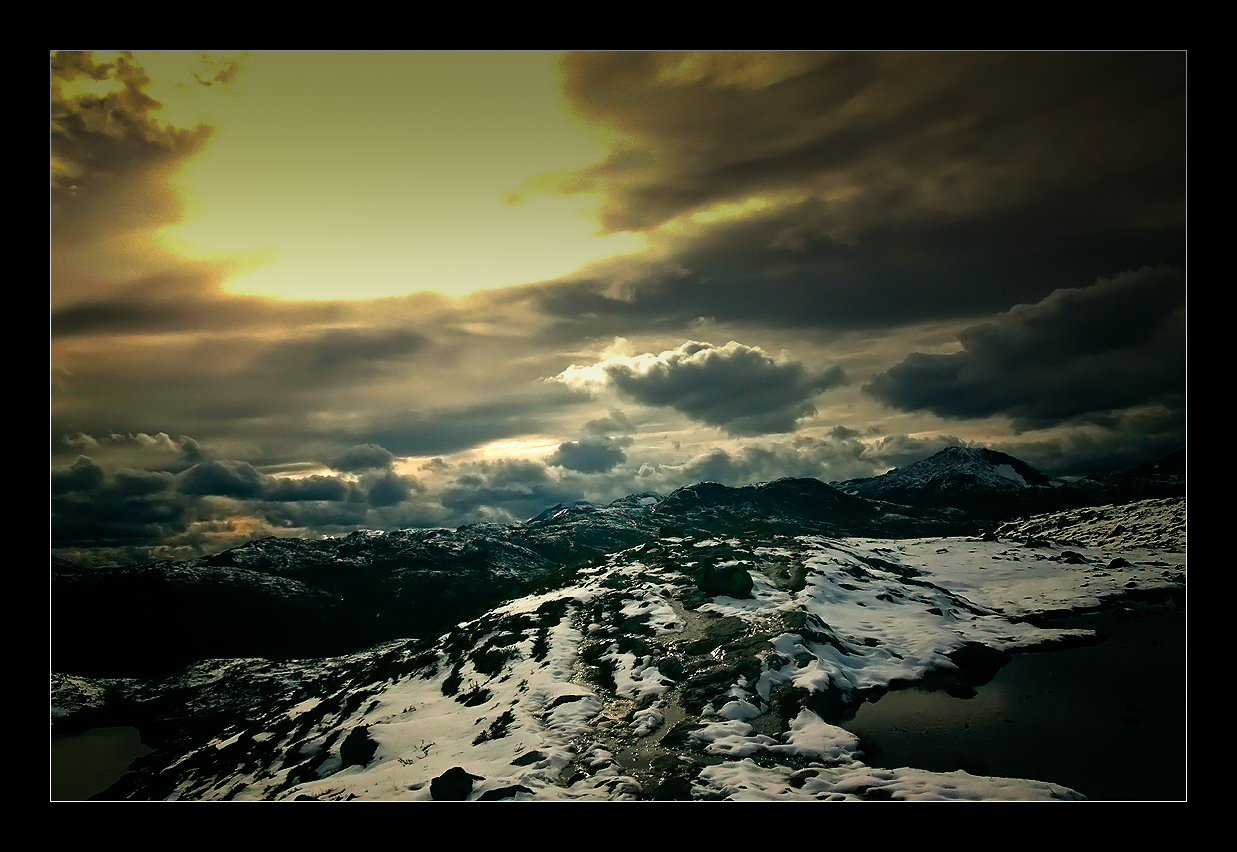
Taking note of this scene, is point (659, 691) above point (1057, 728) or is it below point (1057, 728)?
above

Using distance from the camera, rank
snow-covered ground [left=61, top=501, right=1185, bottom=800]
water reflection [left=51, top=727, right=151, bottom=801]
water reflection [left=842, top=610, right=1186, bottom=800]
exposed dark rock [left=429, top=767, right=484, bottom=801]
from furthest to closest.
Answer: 1. water reflection [left=51, top=727, right=151, bottom=801]
2. water reflection [left=842, top=610, right=1186, bottom=800]
3. snow-covered ground [left=61, top=501, right=1185, bottom=800]
4. exposed dark rock [left=429, top=767, right=484, bottom=801]


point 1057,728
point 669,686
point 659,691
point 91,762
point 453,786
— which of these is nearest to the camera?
point 453,786

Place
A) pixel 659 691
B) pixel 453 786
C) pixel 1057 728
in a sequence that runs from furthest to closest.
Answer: pixel 659 691
pixel 1057 728
pixel 453 786

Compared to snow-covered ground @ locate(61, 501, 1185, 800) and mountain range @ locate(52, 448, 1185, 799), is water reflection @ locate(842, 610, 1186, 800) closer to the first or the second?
mountain range @ locate(52, 448, 1185, 799)

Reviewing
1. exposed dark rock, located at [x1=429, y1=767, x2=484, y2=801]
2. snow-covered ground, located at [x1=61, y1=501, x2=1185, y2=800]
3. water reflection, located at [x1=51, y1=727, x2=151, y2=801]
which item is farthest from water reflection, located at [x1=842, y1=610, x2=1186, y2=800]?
water reflection, located at [x1=51, y1=727, x2=151, y2=801]

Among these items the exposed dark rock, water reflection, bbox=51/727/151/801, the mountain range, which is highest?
the exposed dark rock

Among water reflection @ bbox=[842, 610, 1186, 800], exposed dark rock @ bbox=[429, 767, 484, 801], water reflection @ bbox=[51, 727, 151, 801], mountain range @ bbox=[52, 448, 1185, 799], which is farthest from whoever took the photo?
water reflection @ bbox=[51, 727, 151, 801]

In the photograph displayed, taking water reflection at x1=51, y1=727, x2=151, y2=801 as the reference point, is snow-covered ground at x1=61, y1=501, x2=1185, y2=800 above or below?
above

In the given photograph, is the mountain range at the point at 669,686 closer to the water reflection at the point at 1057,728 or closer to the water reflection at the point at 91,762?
the water reflection at the point at 1057,728

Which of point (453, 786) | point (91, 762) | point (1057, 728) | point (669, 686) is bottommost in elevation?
point (91, 762)

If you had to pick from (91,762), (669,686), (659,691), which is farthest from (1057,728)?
(91,762)

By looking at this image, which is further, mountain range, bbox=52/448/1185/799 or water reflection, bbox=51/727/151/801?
water reflection, bbox=51/727/151/801

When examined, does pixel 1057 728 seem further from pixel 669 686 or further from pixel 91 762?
pixel 91 762
